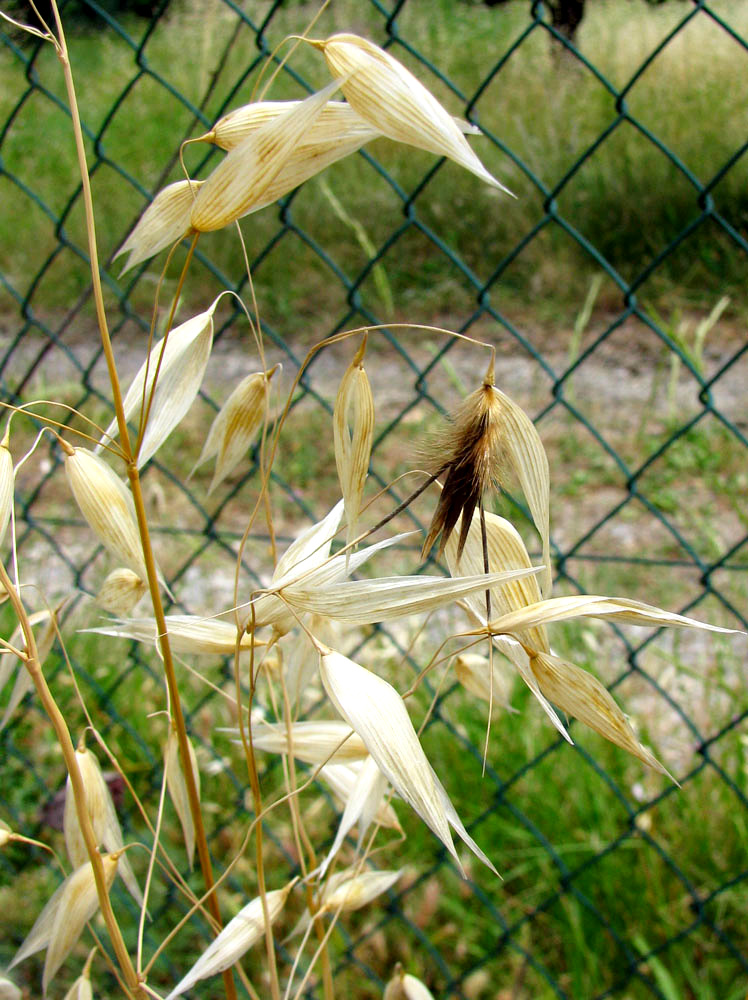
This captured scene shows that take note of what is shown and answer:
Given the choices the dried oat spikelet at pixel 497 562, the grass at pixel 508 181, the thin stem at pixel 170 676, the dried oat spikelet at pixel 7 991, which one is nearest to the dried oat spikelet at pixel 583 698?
the dried oat spikelet at pixel 497 562

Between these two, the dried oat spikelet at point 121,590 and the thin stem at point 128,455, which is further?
the dried oat spikelet at point 121,590

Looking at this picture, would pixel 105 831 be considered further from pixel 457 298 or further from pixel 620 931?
pixel 457 298

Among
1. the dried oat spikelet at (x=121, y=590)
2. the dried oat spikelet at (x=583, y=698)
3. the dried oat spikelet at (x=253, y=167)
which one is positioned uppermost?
the dried oat spikelet at (x=253, y=167)

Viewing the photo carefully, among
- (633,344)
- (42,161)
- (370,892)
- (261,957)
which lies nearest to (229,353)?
(633,344)

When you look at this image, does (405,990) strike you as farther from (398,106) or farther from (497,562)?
(398,106)

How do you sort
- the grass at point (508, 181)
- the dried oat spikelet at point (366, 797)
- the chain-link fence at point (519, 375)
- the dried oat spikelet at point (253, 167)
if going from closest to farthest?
1. the dried oat spikelet at point (253, 167)
2. the dried oat spikelet at point (366, 797)
3. the chain-link fence at point (519, 375)
4. the grass at point (508, 181)

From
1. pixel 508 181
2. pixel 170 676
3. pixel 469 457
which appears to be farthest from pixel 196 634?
pixel 508 181

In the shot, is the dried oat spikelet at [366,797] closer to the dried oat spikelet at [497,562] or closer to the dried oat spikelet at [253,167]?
the dried oat spikelet at [497,562]

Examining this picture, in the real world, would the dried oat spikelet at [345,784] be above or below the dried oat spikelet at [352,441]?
below
